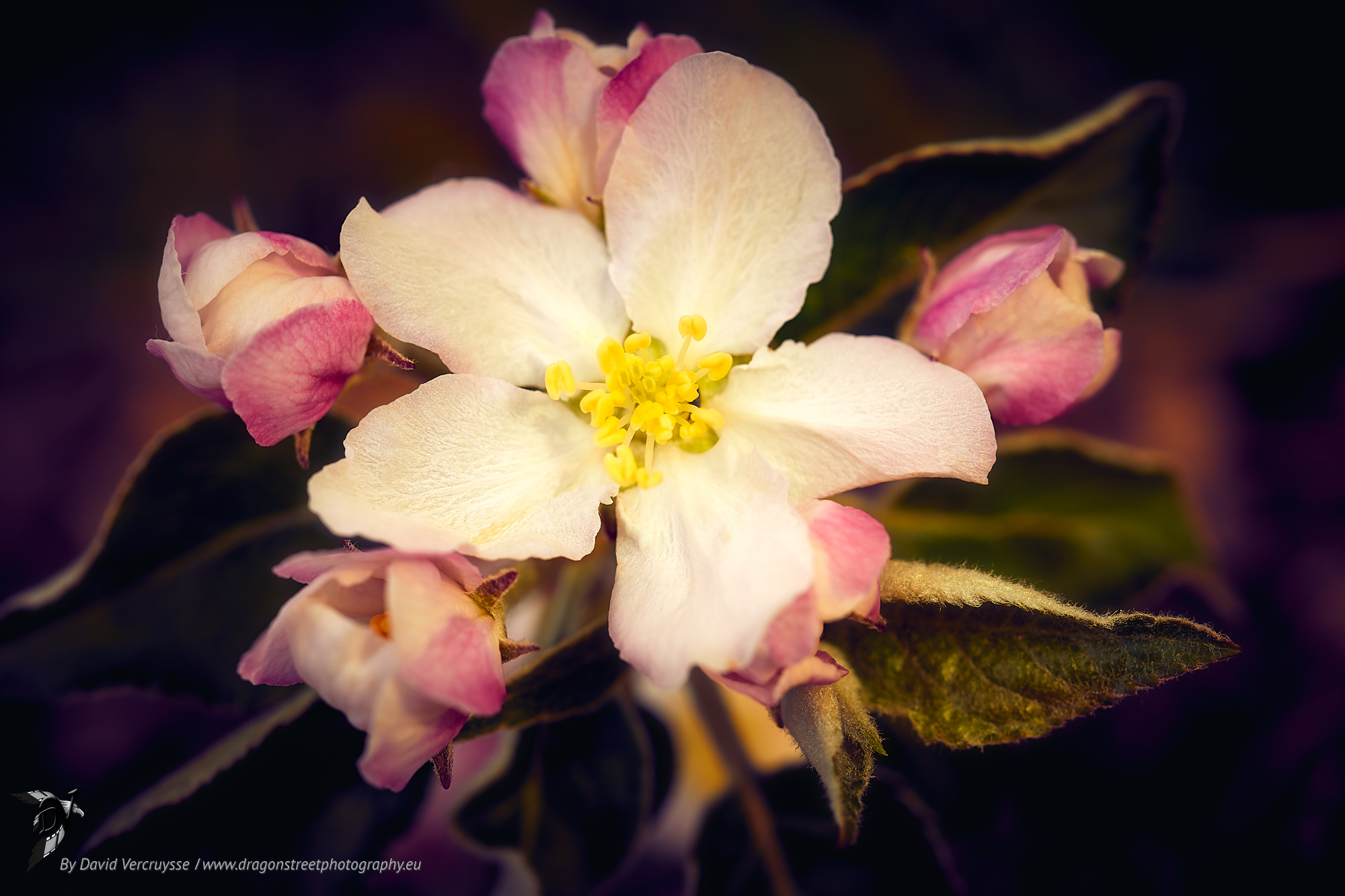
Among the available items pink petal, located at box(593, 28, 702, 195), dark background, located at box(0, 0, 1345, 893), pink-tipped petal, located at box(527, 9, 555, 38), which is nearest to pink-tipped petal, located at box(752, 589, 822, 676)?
pink petal, located at box(593, 28, 702, 195)

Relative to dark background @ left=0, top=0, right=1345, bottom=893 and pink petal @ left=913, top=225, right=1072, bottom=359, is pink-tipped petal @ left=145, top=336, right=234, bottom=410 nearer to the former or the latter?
pink petal @ left=913, top=225, right=1072, bottom=359

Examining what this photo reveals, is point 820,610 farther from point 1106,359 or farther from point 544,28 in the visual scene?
point 544,28

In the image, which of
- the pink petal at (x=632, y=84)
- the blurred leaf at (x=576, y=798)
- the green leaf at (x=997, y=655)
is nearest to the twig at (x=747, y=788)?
the blurred leaf at (x=576, y=798)

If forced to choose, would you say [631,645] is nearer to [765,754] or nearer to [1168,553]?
[1168,553]

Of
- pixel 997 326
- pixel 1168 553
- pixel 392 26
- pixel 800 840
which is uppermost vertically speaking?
pixel 392 26

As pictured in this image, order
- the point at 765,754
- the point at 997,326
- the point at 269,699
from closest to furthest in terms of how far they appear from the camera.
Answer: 1. the point at 997,326
2. the point at 269,699
3. the point at 765,754

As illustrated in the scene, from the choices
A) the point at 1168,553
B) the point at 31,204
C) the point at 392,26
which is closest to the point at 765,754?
the point at 1168,553
